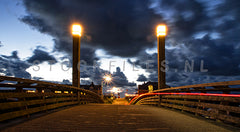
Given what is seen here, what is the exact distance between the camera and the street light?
13055mm

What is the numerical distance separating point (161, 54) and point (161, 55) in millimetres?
68

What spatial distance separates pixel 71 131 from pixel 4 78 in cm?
210

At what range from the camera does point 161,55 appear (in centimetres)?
1314

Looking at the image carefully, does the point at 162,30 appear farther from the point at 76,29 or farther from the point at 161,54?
the point at 76,29

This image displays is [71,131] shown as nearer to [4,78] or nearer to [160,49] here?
[4,78]

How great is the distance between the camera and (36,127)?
4957mm

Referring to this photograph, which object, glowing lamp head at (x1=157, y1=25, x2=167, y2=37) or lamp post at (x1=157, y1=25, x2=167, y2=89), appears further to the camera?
glowing lamp head at (x1=157, y1=25, x2=167, y2=37)

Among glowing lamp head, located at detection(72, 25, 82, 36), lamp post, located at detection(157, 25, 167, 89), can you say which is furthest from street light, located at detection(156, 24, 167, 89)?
glowing lamp head, located at detection(72, 25, 82, 36)

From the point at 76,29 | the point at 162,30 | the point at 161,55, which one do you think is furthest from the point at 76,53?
the point at 162,30

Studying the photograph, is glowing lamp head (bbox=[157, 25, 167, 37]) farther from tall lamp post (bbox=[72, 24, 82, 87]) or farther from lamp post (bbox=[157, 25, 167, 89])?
tall lamp post (bbox=[72, 24, 82, 87])

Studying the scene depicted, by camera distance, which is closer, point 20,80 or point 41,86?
point 20,80

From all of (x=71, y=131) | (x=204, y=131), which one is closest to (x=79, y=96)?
(x=71, y=131)

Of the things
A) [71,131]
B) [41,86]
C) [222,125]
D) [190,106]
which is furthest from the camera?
[190,106]

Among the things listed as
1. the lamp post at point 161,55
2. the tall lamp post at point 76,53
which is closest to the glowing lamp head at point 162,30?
the lamp post at point 161,55
